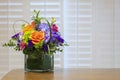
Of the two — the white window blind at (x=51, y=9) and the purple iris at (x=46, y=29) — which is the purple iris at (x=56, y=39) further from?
the white window blind at (x=51, y=9)

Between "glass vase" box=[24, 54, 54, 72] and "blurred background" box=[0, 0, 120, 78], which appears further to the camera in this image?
"blurred background" box=[0, 0, 120, 78]

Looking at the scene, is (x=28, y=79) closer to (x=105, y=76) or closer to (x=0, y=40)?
(x=105, y=76)

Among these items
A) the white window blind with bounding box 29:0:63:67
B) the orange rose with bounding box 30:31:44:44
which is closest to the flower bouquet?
the orange rose with bounding box 30:31:44:44

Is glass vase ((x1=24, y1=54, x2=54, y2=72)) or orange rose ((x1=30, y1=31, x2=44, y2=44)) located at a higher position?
orange rose ((x1=30, y1=31, x2=44, y2=44))

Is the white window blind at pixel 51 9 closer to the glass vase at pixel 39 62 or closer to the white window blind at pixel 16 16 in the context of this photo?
the white window blind at pixel 16 16

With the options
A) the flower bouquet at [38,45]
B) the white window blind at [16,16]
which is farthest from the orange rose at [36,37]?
the white window blind at [16,16]

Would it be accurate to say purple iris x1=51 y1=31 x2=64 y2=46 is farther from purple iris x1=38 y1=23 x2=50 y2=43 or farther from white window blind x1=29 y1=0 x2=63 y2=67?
white window blind x1=29 y1=0 x2=63 y2=67

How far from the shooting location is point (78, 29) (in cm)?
233

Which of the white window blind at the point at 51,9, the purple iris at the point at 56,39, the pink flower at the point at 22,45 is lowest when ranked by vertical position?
the pink flower at the point at 22,45

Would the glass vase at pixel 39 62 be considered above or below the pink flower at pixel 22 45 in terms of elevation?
below

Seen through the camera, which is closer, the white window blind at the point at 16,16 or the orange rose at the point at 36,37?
the orange rose at the point at 36,37

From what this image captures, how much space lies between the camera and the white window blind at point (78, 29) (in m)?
2.33

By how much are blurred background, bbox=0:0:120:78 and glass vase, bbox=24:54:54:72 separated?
0.99 metres

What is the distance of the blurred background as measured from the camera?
2.33 metres
